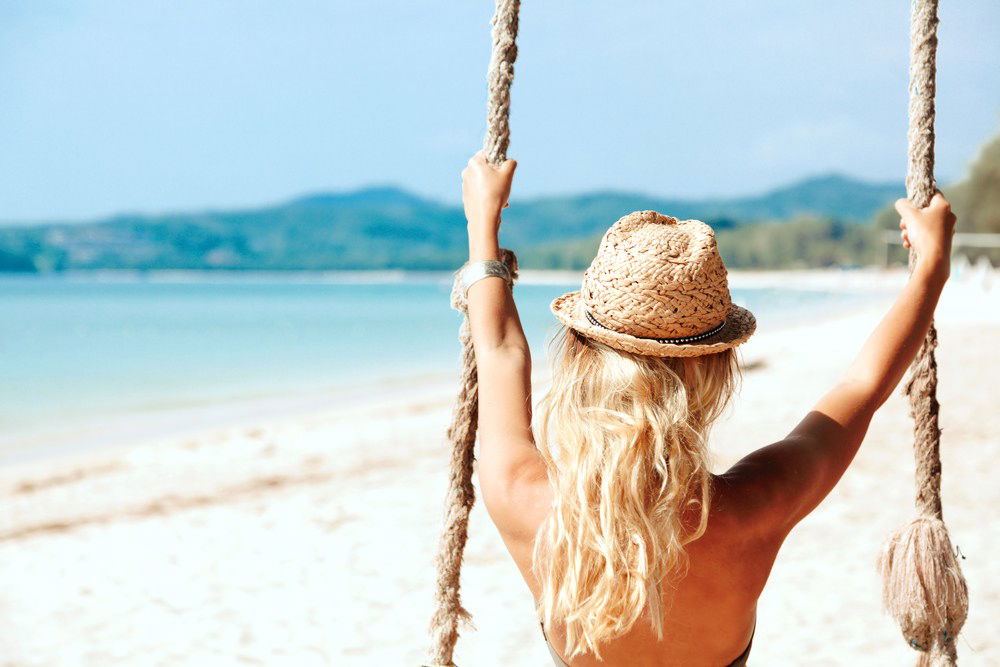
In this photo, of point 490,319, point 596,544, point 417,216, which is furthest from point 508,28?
point 417,216

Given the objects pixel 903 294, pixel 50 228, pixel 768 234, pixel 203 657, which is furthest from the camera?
pixel 50 228

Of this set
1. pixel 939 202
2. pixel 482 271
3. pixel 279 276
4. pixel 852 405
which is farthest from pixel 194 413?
pixel 279 276

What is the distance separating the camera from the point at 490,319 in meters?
1.37

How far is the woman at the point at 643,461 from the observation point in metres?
1.19

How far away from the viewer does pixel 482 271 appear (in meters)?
1.40

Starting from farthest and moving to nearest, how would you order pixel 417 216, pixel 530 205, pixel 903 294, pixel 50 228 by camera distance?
1. pixel 530 205
2. pixel 417 216
3. pixel 50 228
4. pixel 903 294

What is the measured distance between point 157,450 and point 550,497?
26.3 ft

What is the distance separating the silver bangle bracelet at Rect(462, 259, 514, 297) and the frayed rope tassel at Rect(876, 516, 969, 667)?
40.6 inches

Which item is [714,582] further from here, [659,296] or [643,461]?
[659,296]

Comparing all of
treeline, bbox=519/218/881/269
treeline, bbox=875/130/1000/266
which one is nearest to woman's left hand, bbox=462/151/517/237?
treeline, bbox=875/130/1000/266

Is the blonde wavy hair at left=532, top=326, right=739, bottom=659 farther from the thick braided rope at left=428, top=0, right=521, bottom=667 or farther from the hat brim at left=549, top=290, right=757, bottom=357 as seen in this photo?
the thick braided rope at left=428, top=0, right=521, bottom=667

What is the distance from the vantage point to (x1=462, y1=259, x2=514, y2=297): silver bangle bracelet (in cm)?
140

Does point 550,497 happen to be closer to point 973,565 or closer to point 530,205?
point 973,565

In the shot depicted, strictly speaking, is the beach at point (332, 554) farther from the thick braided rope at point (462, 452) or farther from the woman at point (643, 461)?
the woman at point (643, 461)
